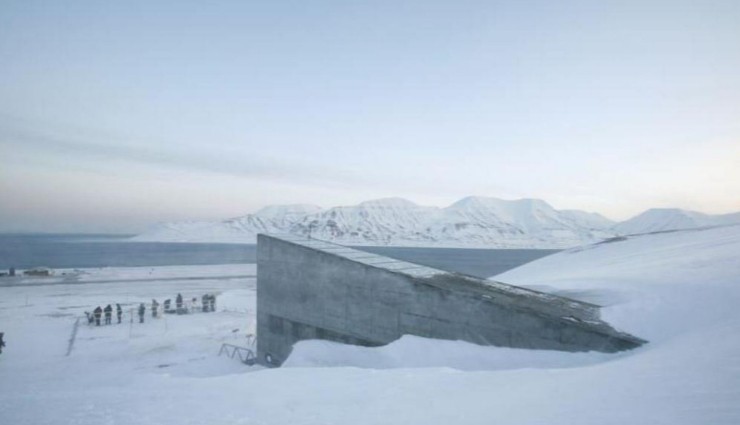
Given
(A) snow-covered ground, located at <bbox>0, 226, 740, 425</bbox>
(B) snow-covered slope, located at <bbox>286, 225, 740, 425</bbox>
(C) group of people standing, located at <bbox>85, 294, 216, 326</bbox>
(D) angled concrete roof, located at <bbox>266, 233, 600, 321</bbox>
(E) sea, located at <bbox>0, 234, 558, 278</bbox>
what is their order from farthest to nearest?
1. (E) sea, located at <bbox>0, 234, 558, 278</bbox>
2. (C) group of people standing, located at <bbox>85, 294, 216, 326</bbox>
3. (D) angled concrete roof, located at <bbox>266, 233, 600, 321</bbox>
4. (A) snow-covered ground, located at <bbox>0, 226, 740, 425</bbox>
5. (B) snow-covered slope, located at <bbox>286, 225, 740, 425</bbox>

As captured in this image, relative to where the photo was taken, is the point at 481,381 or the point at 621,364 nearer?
the point at 621,364

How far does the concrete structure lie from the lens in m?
9.09

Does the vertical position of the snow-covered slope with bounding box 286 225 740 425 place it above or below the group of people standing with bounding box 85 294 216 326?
above

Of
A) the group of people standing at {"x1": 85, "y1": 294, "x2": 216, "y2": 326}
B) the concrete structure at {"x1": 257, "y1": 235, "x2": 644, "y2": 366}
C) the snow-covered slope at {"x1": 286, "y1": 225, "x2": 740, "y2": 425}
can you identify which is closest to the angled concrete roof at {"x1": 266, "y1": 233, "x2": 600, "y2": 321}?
the concrete structure at {"x1": 257, "y1": 235, "x2": 644, "y2": 366}

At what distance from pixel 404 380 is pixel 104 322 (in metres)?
20.6

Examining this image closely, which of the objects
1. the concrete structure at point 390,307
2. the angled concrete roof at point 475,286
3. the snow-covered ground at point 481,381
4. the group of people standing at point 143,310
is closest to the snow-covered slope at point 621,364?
the snow-covered ground at point 481,381

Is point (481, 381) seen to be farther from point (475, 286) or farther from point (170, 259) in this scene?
point (170, 259)

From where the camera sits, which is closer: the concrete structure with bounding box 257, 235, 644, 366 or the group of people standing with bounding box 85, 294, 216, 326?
the concrete structure with bounding box 257, 235, 644, 366

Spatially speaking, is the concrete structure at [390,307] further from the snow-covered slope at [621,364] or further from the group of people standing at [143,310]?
the group of people standing at [143,310]

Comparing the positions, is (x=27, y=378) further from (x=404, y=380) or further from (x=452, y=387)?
(x=452, y=387)

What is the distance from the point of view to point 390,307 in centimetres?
1157

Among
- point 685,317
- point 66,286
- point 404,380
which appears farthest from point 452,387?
point 66,286

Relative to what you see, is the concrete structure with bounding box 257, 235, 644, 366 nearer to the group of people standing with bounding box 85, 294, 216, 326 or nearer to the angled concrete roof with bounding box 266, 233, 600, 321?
the angled concrete roof with bounding box 266, 233, 600, 321

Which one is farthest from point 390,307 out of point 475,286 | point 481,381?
point 481,381
